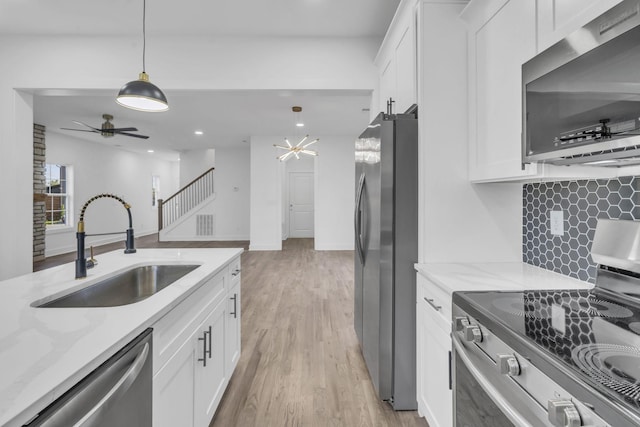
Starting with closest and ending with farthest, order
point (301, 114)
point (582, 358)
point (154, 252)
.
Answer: point (582, 358)
point (154, 252)
point (301, 114)

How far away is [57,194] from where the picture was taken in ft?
23.5

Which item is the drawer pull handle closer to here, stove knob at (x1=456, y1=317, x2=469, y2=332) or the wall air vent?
stove knob at (x1=456, y1=317, x2=469, y2=332)

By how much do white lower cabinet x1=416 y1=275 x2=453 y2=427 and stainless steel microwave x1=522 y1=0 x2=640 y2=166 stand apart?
2.49 ft

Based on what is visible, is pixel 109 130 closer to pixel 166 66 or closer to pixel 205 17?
pixel 166 66

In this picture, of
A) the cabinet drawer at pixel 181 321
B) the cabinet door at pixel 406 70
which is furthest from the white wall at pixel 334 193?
the cabinet drawer at pixel 181 321

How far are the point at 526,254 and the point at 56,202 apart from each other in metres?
9.00

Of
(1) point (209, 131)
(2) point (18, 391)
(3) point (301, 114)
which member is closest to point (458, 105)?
(2) point (18, 391)

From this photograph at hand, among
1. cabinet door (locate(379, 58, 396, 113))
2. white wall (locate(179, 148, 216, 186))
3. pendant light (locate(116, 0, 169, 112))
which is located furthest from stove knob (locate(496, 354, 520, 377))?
white wall (locate(179, 148, 216, 186))

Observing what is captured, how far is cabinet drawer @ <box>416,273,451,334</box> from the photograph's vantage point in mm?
1427

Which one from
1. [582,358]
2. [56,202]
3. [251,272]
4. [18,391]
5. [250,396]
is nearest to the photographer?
[18,391]

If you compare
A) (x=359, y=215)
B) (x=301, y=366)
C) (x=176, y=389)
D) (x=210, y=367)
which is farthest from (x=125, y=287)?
(x=359, y=215)

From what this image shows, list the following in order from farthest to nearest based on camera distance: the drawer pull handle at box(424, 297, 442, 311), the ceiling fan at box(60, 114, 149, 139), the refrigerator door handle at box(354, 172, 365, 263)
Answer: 1. the ceiling fan at box(60, 114, 149, 139)
2. the refrigerator door handle at box(354, 172, 365, 263)
3. the drawer pull handle at box(424, 297, 442, 311)

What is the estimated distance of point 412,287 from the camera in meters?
1.89

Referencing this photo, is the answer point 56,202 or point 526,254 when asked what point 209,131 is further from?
point 526,254
